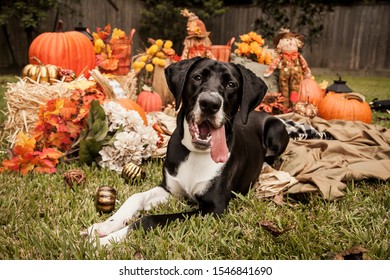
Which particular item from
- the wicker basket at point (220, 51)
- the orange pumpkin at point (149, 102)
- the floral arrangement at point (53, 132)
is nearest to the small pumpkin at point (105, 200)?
the floral arrangement at point (53, 132)

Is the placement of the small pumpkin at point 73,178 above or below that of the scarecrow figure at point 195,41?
below

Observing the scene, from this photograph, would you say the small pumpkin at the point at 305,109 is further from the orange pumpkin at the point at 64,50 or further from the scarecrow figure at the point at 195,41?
the orange pumpkin at the point at 64,50

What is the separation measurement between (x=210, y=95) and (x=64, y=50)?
345 cm

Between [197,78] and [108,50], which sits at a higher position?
[108,50]

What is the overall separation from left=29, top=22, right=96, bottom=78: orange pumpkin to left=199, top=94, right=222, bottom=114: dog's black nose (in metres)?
3.06

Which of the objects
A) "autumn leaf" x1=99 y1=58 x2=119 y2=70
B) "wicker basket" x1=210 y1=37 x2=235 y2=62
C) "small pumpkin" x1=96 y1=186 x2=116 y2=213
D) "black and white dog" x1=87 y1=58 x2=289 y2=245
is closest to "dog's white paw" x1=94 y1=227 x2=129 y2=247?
"black and white dog" x1=87 y1=58 x2=289 y2=245

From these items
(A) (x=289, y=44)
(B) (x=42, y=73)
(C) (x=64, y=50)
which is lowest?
(B) (x=42, y=73)

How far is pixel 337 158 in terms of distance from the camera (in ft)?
12.4

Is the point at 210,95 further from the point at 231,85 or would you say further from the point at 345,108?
the point at 345,108

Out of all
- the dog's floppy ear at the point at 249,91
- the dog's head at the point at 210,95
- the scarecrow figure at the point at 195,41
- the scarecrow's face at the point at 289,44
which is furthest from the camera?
the scarecrow figure at the point at 195,41

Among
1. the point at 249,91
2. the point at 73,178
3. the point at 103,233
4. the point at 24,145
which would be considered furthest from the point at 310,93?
the point at 103,233

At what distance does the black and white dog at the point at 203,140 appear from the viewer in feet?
8.04

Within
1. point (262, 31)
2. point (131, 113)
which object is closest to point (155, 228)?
point (131, 113)
